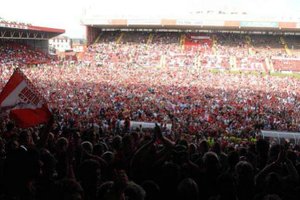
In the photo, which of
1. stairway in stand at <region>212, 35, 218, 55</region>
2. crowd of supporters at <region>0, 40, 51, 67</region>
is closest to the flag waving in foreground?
crowd of supporters at <region>0, 40, 51, 67</region>

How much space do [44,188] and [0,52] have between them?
38887mm

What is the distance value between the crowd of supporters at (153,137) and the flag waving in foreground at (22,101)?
0.96 feet

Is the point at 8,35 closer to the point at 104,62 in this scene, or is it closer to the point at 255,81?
the point at 104,62

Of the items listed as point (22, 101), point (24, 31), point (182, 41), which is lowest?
point (22, 101)

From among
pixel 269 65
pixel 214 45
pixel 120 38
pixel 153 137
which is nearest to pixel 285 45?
pixel 269 65

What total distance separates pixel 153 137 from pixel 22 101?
111 inches

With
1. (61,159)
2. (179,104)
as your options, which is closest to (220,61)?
(179,104)

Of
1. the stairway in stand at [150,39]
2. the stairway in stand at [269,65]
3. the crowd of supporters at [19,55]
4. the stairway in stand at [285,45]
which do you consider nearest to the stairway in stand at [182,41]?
the stairway in stand at [150,39]

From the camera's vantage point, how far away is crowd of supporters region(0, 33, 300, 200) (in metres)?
3.40

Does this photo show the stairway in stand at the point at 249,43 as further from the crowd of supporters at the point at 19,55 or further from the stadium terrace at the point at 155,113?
the crowd of supporters at the point at 19,55

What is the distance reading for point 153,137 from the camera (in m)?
3.79

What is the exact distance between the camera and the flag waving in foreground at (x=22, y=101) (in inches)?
216

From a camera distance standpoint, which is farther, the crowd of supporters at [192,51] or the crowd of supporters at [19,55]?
the crowd of supporters at [192,51]

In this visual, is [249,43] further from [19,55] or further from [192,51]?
[19,55]
